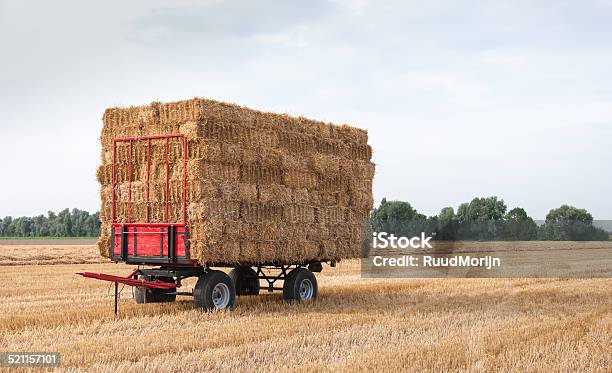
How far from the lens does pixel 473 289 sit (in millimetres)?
20047

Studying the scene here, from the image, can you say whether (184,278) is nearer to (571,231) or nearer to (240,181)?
(240,181)

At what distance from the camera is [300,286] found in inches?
679

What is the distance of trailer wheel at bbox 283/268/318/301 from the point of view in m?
17.0

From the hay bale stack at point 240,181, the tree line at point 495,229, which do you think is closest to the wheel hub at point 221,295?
the hay bale stack at point 240,181

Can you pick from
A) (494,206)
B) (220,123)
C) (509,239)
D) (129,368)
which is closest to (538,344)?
(129,368)

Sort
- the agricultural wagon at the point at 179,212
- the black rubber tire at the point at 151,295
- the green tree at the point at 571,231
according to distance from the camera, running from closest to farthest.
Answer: the agricultural wagon at the point at 179,212
the black rubber tire at the point at 151,295
the green tree at the point at 571,231

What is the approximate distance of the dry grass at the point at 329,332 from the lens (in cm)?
934

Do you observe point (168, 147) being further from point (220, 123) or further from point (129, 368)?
point (129, 368)

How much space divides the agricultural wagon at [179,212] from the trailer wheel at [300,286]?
62 centimetres

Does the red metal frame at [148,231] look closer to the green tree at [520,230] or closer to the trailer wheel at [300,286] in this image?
the trailer wheel at [300,286]

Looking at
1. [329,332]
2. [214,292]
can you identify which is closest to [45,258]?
[214,292]

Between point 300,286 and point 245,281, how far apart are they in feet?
4.34

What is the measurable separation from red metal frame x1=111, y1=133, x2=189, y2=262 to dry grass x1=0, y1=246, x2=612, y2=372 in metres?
1.09

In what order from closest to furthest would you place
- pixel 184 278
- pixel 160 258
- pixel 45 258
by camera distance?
pixel 160 258 → pixel 184 278 → pixel 45 258
